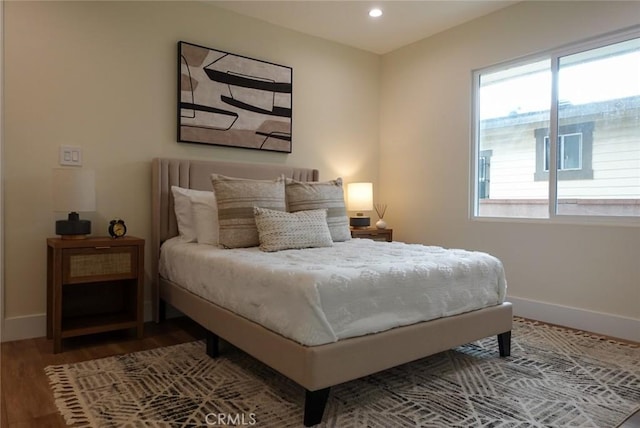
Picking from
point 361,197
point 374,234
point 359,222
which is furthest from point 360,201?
point 374,234

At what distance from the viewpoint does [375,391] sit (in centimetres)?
197

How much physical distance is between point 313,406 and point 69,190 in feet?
6.56

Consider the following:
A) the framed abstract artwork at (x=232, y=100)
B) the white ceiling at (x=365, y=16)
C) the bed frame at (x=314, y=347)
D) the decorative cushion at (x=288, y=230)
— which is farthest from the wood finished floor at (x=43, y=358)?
the white ceiling at (x=365, y=16)

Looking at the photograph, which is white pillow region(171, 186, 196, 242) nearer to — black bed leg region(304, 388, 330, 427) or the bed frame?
the bed frame

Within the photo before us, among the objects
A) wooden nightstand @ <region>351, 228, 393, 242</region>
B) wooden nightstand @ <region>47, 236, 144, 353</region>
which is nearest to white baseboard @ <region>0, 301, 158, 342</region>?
wooden nightstand @ <region>47, 236, 144, 353</region>

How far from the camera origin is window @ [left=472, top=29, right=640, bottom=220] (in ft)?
9.45

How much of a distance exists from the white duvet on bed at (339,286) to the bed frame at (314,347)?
4 cm

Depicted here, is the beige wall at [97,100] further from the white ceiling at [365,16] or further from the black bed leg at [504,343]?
the black bed leg at [504,343]

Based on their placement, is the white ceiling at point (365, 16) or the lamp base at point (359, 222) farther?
the lamp base at point (359, 222)

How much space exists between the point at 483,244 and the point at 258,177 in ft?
6.82

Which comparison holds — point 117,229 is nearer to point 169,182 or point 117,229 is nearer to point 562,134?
point 169,182

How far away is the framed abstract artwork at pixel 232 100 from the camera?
333 centimetres

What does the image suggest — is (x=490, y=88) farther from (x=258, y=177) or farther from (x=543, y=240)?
(x=258, y=177)

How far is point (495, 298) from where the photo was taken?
237 centimetres
